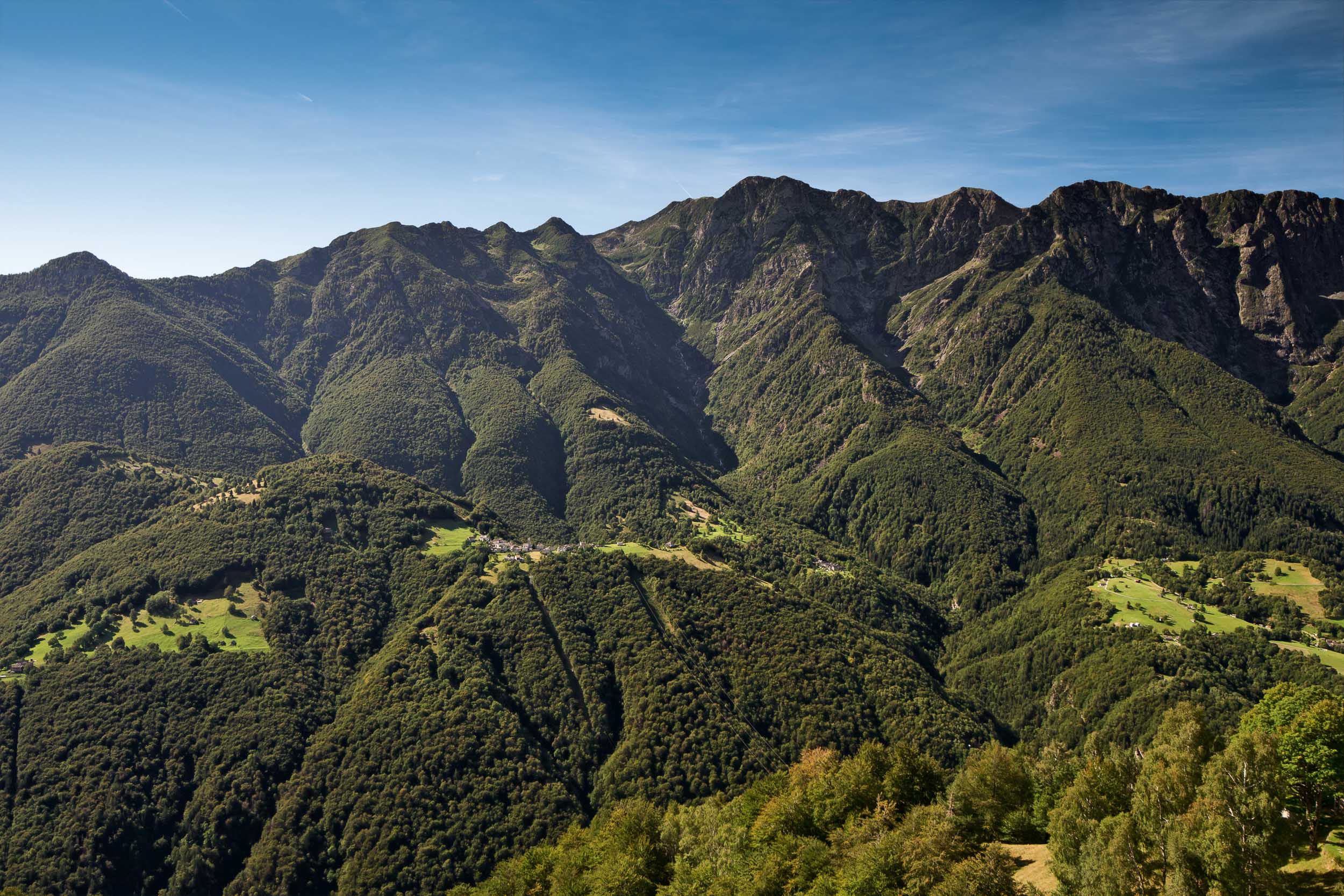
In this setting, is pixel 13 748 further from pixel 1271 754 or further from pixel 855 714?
pixel 1271 754

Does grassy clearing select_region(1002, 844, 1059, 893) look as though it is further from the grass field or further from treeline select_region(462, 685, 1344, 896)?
the grass field

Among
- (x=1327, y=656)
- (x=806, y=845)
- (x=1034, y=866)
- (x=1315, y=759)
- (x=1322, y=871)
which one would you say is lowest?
(x=1327, y=656)

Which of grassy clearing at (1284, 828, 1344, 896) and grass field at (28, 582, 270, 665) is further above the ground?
grassy clearing at (1284, 828, 1344, 896)

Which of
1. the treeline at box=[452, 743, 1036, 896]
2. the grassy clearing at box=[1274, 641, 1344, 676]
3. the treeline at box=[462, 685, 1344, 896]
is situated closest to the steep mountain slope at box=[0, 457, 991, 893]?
the treeline at box=[452, 743, 1036, 896]

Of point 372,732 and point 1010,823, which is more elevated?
point 1010,823

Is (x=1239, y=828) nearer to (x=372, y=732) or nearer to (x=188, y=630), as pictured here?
(x=372, y=732)

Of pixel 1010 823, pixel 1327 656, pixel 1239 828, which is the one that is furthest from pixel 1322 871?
pixel 1327 656

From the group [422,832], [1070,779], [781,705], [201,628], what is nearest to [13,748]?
[201,628]

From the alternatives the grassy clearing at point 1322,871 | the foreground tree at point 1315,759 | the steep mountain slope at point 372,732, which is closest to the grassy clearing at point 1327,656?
the steep mountain slope at point 372,732
